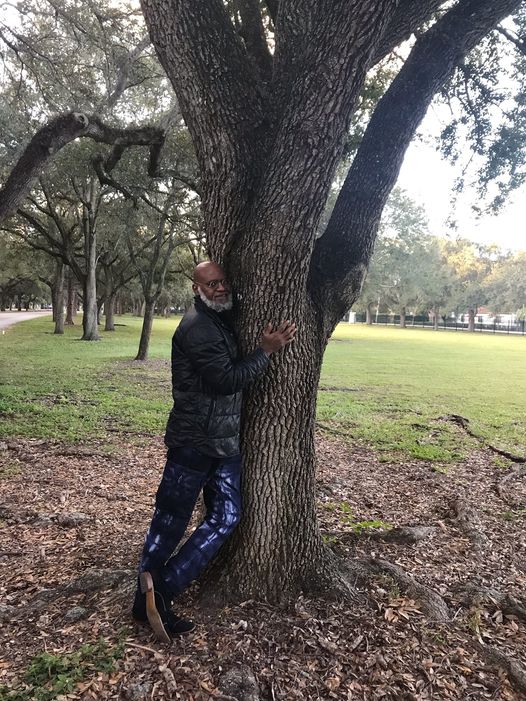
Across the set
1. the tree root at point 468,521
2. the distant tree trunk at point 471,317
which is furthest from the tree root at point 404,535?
the distant tree trunk at point 471,317

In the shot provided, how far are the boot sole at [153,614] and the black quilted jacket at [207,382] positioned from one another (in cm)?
72

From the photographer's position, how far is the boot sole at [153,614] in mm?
2551

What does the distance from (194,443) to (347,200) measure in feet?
5.69

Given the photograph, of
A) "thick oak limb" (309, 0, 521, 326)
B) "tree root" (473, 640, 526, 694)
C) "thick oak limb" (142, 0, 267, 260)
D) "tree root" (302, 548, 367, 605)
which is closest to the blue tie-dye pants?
"tree root" (302, 548, 367, 605)

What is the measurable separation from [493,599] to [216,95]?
134 inches

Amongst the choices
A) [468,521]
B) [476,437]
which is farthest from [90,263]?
[468,521]

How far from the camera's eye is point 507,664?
256 cm

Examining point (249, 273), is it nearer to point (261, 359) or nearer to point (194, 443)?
point (261, 359)

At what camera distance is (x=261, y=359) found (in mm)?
2703

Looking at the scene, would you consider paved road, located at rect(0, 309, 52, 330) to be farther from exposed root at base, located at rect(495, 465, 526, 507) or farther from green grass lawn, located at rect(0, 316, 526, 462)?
exposed root at base, located at rect(495, 465, 526, 507)

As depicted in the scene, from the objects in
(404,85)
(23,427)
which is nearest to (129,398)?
(23,427)

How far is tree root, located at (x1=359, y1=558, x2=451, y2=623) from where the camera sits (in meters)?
2.94

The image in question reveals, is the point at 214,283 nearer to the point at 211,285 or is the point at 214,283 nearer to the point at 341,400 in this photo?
the point at 211,285

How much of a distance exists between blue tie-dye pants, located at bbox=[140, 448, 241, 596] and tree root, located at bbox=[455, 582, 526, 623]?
1.56 m
